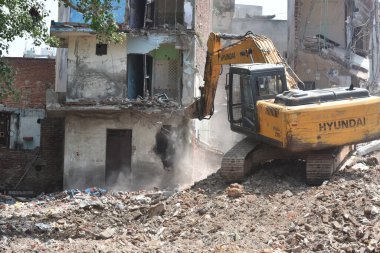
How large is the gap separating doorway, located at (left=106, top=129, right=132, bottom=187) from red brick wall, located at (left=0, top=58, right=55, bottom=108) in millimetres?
4636

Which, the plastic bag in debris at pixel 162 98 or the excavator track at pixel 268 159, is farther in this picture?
the plastic bag in debris at pixel 162 98

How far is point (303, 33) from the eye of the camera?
27484 millimetres

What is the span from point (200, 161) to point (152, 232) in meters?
12.9

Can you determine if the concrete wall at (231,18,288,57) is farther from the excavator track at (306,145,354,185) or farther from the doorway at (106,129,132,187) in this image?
the excavator track at (306,145,354,185)

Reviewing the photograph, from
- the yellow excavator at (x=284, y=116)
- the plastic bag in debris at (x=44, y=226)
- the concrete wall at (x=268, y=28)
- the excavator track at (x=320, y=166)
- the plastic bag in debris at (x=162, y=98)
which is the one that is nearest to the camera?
the plastic bag in debris at (x=44, y=226)

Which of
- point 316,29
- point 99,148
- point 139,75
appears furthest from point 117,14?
point 316,29

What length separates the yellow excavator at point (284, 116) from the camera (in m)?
13.3

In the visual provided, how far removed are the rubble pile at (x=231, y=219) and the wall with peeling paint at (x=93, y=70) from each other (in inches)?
315

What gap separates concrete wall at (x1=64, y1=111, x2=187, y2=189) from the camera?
74.4 feet

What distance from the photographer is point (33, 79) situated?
26.3 metres

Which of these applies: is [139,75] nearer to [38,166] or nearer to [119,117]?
[119,117]

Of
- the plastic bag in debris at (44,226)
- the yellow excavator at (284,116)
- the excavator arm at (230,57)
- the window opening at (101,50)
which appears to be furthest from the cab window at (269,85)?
the window opening at (101,50)

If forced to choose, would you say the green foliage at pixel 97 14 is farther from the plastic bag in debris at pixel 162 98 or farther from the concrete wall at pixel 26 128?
the concrete wall at pixel 26 128

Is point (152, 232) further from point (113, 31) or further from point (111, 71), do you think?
point (111, 71)
